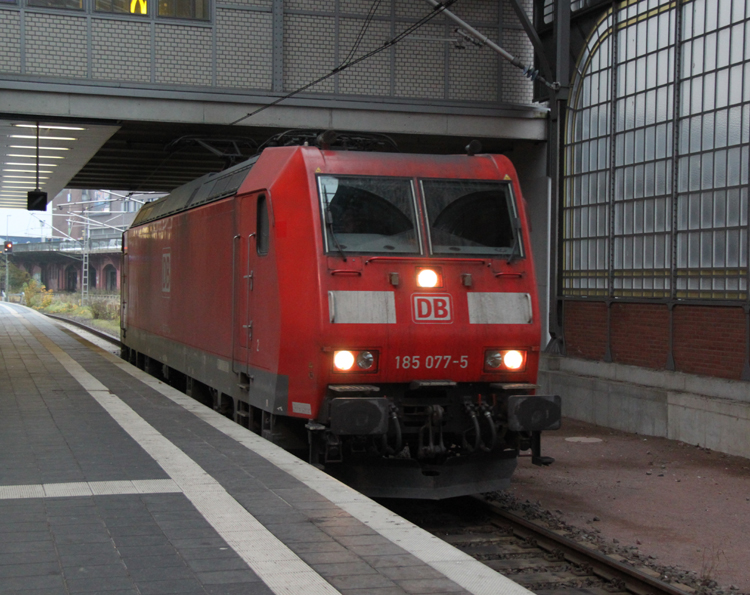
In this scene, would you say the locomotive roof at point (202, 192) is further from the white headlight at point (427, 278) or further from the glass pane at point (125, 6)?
the glass pane at point (125, 6)

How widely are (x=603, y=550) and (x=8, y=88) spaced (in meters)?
11.6

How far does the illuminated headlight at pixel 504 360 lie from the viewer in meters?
8.12

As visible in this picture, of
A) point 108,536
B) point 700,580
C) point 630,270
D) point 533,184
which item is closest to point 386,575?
point 108,536

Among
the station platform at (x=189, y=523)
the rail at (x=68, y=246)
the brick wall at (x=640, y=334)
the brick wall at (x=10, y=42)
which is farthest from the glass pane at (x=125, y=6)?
the rail at (x=68, y=246)

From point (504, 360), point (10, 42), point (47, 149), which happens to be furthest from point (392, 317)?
point (47, 149)

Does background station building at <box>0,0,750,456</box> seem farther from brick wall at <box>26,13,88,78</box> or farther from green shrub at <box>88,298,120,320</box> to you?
green shrub at <box>88,298,120,320</box>

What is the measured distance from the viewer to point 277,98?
15352 mm

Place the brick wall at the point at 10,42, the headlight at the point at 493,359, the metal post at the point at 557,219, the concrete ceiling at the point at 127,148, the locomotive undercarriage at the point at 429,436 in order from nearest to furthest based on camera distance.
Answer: the locomotive undercarriage at the point at 429,436
the headlight at the point at 493,359
the brick wall at the point at 10,42
the concrete ceiling at the point at 127,148
the metal post at the point at 557,219

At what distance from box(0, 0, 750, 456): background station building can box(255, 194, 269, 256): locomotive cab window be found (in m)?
3.03

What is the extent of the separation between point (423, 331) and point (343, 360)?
2.45 feet

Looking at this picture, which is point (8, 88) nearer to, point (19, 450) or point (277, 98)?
point (277, 98)

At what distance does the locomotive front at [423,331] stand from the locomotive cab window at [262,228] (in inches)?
28.3

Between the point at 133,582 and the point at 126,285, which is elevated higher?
the point at 126,285

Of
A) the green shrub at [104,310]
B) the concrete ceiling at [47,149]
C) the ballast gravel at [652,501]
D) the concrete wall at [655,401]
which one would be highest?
the concrete ceiling at [47,149]
